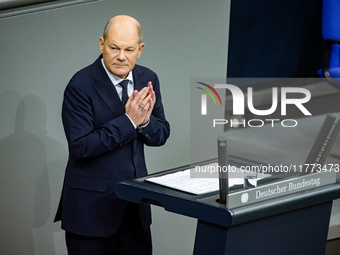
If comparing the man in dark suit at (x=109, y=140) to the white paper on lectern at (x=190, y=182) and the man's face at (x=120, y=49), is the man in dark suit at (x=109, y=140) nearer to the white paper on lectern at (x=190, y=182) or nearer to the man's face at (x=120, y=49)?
the man's face at (x=120, y=49)

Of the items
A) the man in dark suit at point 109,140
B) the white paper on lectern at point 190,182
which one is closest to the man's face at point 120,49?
the man in dark suit at point 109,140

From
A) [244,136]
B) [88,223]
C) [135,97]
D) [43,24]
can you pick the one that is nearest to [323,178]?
[135,97]

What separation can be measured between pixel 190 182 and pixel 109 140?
1.09ft

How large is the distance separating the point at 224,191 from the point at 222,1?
4.50ft

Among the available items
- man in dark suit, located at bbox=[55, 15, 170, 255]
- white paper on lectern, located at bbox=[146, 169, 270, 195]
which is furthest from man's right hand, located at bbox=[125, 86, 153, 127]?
white paper on lectern, located at bbox=[146, 169, 270, 195]

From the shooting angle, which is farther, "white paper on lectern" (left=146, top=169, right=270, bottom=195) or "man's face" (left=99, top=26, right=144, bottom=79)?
"man's face" (left=99, top=26, right=144, bottom=79)

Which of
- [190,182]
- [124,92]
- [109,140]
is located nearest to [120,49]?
[124,92]

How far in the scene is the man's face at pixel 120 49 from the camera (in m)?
2.19

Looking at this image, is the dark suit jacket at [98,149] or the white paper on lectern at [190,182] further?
the dark suit jacket at [98,149]

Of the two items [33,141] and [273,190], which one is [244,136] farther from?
[273,190]

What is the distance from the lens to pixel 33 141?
110 inches

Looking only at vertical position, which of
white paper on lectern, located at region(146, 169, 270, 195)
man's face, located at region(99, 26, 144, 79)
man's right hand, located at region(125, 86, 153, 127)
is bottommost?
white paper on lectern, located at region(146, 169, 270, 195)

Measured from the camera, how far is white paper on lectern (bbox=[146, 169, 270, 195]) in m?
1.95

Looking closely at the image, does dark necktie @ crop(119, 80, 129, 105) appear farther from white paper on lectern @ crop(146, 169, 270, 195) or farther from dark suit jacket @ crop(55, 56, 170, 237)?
white paper on lectern @ crop(146, 169, 270, 195)
